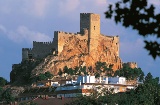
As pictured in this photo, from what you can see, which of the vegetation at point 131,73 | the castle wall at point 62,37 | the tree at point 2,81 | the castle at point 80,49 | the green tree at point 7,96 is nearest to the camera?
the green tree at point 7,96

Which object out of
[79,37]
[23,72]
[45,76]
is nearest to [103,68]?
[79,37]

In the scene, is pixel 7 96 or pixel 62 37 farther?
pixel 62 37

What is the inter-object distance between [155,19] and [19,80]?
147397 mm

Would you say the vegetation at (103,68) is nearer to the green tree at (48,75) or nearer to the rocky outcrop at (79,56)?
the rocky outcrop at (79,56)

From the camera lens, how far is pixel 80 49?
16325 cm

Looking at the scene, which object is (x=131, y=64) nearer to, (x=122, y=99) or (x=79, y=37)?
(x=79, y=37)

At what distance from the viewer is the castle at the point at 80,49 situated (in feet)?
518

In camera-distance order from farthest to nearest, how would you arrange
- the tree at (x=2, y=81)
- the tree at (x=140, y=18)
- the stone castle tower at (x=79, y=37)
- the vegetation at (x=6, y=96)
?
the stone castle tower at (x=79, y=37), the tree at (x=2, y=81), the vegetation at (x=6, y=96), the tree at (x=140, y=18)

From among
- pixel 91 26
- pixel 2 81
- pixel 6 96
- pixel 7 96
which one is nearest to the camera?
pixel 7 96

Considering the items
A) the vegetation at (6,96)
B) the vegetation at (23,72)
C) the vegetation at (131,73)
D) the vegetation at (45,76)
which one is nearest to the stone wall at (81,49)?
the vegetation at (45,76)

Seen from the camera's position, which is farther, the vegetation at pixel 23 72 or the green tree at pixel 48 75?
the vegetation at pixel 23 72

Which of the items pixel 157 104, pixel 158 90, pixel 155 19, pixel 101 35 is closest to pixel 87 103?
pixel 157 104

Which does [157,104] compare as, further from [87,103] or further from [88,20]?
[88,20]

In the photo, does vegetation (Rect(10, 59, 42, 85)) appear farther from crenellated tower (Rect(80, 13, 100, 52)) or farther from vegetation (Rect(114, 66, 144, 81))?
vegetation (Rect(114, 66, 144, 81))
